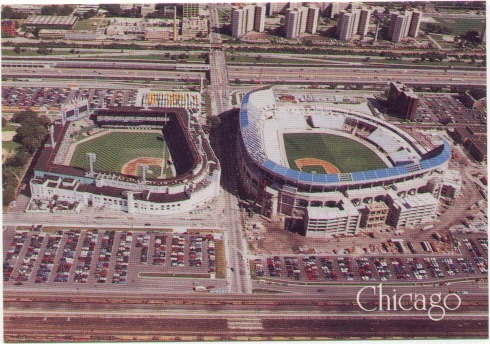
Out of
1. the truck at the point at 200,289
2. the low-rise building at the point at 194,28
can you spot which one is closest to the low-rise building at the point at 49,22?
the low-rise building at the point at 194,28

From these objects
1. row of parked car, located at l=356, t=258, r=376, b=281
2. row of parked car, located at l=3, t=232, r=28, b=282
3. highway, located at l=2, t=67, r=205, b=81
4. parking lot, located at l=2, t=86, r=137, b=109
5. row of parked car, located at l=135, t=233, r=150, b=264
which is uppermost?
highway, located at l=2, t=67, r=205, b=81

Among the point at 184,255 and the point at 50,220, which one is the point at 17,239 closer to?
the point at 50,220

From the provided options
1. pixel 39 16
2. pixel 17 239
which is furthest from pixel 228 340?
pixel 39 16

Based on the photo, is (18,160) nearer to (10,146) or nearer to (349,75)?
(10,146)

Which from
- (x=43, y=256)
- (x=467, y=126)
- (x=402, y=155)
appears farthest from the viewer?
(x=467, y=126)

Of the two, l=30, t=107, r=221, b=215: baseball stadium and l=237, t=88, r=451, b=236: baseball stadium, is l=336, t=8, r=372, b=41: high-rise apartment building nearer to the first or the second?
l=237, t=88, r=451, b=236: baseball stadium

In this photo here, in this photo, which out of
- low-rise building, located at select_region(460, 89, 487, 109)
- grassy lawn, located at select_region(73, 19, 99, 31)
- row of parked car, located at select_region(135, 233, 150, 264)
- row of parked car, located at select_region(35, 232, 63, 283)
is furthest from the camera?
grassy lawn, located at select_region(73, 19, 99, 31)

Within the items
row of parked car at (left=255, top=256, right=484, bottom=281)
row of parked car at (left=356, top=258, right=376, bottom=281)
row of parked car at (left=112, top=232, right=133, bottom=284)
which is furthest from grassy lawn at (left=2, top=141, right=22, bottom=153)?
row of parked car at (left=356, top=258, right=376, bottom=281)

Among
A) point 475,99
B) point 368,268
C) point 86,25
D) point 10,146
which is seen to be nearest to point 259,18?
point 86,25
